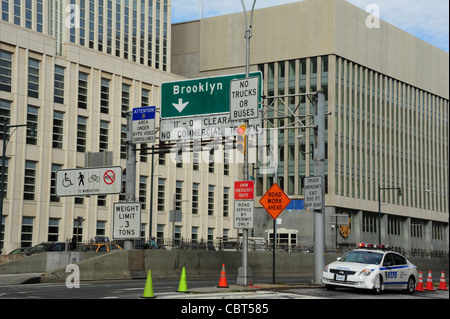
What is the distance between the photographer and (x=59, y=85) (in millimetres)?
65812

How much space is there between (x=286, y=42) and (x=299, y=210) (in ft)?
64.2

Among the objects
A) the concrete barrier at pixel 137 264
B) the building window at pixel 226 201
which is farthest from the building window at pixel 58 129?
the concrete barrier at pixel 137 264

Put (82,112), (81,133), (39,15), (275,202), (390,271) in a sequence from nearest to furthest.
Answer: (390,271) → (275,202) → (39,15) → (82,112) → (81,133)

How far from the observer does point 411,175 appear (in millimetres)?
102562

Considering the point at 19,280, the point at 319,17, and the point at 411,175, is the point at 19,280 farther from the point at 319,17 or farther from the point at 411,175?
the point at 411,175

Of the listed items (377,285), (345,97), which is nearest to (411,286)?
(377,285)

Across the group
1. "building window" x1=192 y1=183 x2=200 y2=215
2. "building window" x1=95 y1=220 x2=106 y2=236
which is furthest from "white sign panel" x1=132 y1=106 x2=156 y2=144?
"building window" x1=192 y1=183 x2=200 y2=215

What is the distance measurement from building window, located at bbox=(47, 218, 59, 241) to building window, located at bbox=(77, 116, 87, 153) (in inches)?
265

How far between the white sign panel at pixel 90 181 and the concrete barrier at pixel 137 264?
4971 millimetres

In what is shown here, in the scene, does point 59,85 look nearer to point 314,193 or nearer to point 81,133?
point 81,133

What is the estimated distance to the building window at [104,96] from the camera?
70.5 meters

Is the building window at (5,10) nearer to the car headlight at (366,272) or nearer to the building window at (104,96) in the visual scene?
the building window at (104,96)

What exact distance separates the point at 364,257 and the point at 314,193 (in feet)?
16.1
